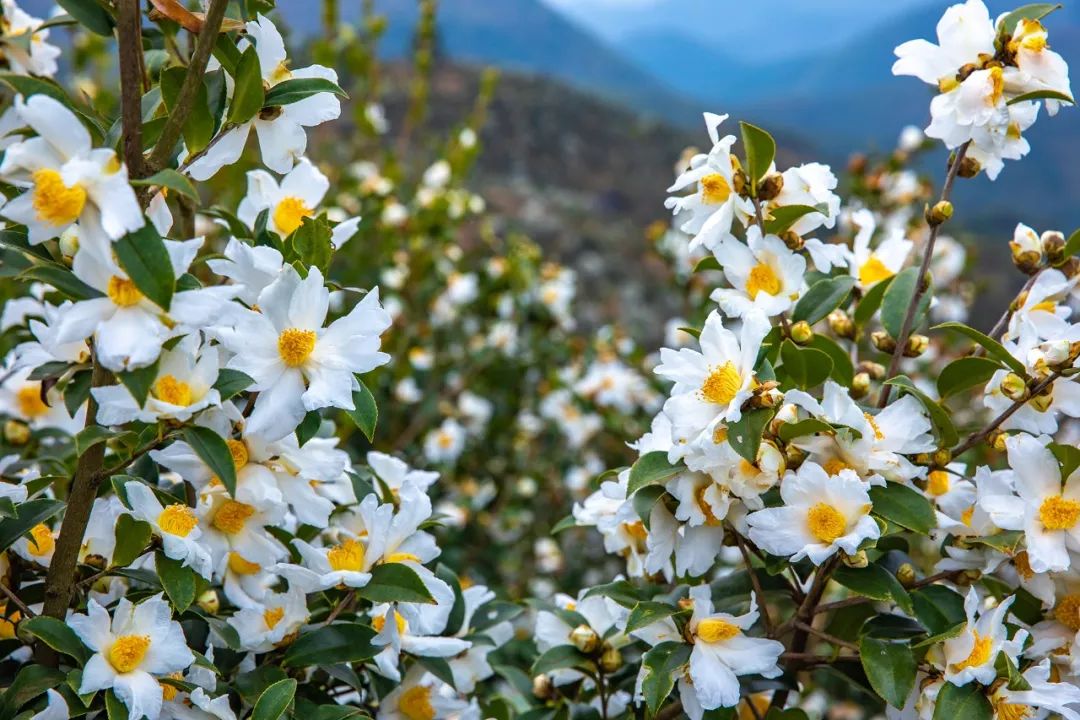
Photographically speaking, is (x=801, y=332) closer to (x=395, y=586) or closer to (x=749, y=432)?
(x=749, y=432)

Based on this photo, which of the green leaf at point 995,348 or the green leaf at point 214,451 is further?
the green leaf at point 995,348

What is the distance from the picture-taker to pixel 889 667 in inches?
32.9

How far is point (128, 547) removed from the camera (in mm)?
783

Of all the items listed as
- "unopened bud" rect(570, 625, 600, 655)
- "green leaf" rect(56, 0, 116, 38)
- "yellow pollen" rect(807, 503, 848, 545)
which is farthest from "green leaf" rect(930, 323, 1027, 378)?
"green leaf" rect(56, 0, 116, 38)

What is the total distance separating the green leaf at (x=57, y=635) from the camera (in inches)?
27.7

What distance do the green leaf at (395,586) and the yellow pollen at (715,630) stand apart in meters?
0.26

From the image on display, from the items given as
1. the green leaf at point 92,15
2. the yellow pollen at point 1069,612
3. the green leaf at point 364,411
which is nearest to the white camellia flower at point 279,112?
the green leaf at point 92,15

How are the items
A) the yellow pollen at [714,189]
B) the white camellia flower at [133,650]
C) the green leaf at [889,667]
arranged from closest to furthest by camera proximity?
the white camellia flower at [133,650]
the green leaf at [889,667]
the yellow pollen at [714,189]

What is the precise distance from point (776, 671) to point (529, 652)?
55 cm

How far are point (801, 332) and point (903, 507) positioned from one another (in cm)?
21

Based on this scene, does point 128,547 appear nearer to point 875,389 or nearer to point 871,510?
point 871,510

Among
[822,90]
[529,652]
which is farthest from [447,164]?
[822,90]

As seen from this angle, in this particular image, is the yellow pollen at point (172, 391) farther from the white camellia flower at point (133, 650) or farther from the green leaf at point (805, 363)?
the green leaf at point (805, 363)

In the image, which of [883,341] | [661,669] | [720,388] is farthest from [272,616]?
[883,341]
